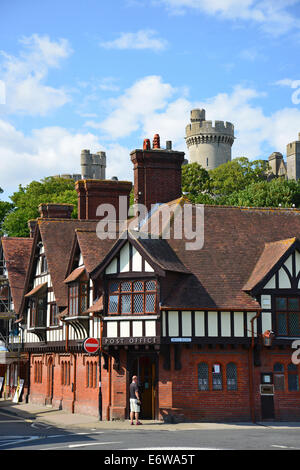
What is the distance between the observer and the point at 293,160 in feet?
361

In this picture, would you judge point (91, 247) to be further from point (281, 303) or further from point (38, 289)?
point (281, 303)

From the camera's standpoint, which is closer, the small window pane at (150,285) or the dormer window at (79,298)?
the small window pane at (150,285)

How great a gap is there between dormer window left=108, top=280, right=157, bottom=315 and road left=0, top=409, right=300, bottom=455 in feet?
15.0

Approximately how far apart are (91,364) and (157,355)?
427 cm

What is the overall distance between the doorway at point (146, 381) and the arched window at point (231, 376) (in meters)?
2.86

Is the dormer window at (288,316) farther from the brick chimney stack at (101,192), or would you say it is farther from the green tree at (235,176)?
the green tree at (235,176)

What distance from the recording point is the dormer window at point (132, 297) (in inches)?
1117

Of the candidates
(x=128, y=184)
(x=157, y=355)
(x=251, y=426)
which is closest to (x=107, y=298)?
(x=157, y=355)

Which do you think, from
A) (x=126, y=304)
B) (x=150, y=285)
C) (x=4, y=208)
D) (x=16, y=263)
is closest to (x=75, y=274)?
(x=126, y=304)

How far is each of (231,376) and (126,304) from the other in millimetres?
5003

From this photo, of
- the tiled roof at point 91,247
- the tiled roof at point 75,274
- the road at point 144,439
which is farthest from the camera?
the tiled roof at point 75,274

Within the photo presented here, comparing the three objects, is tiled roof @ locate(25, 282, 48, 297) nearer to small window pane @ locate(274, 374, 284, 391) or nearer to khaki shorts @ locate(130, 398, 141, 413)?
khaki shorts @ locate(130, 398, 141, 413)

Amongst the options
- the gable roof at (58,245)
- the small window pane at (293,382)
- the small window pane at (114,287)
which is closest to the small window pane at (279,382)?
the small window pane at (293,382)

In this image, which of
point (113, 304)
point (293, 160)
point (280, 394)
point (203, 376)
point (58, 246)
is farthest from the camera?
point (293, 160)
